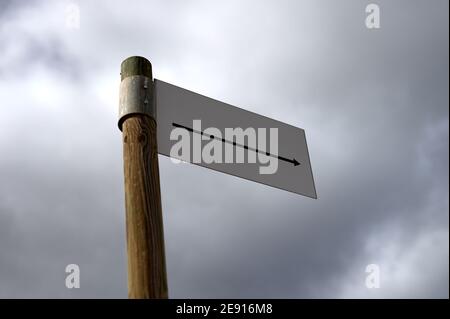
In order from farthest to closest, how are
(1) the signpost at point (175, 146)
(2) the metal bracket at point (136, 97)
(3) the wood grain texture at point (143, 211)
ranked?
(2) the metal bracket at point (136, 97) → (1) the signpost at point (175, 146) → (3) the wood grain texture at point (143, 211)

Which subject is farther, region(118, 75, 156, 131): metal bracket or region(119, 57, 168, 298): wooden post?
region(118, 75, 156, 131): metal bracket

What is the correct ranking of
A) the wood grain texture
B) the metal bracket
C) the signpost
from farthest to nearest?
the metal bracket → the signpost → the wood grain texture

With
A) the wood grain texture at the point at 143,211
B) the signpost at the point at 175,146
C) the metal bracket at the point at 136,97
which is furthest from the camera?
the metal bracket at the point at 136,97

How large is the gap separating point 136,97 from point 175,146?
32cm

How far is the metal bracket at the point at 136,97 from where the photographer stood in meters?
3.03

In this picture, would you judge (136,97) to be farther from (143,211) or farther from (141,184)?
(143,211)

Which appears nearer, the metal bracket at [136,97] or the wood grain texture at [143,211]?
the wood grain texture at [143,211]

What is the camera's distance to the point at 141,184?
9.26 feet

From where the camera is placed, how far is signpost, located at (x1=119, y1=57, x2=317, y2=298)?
2.70 metres

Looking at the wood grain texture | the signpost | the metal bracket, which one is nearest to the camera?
the wood grain texture

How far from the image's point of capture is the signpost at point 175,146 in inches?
106

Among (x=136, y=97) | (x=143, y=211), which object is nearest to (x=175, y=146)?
(x=136, y=97)

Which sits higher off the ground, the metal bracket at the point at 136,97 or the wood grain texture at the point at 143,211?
the metal bracket at the point at 136,97
